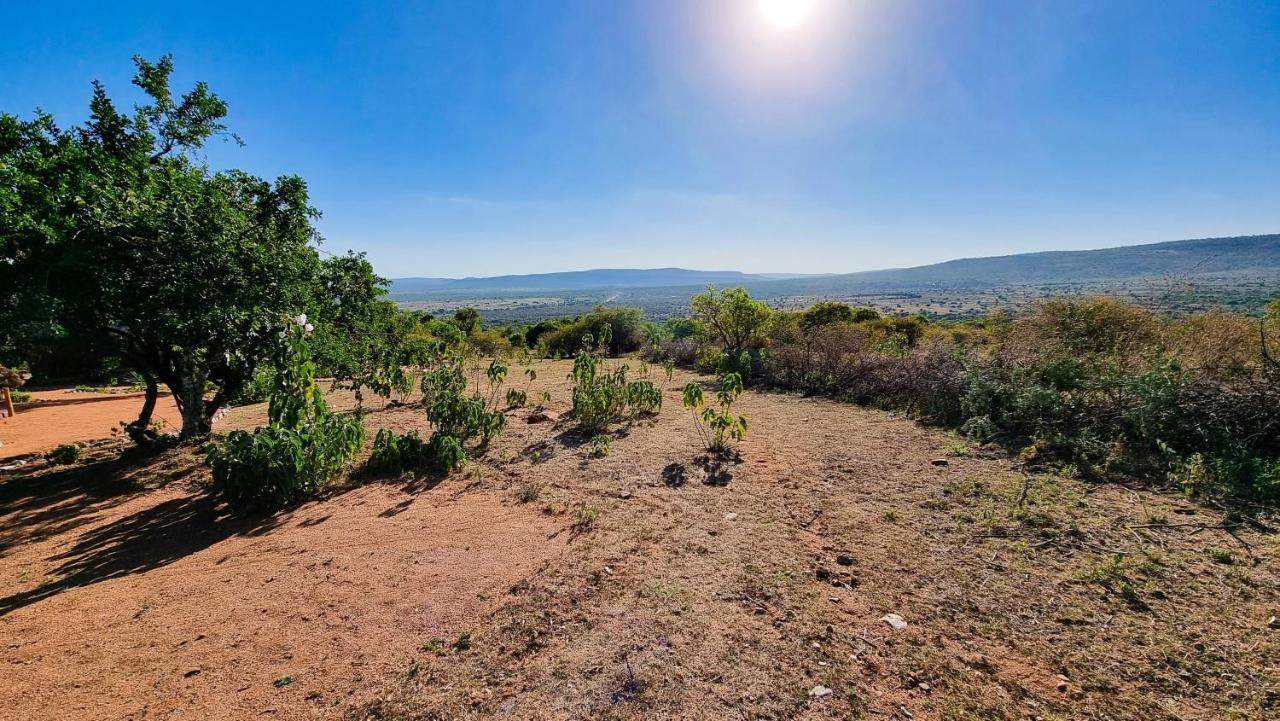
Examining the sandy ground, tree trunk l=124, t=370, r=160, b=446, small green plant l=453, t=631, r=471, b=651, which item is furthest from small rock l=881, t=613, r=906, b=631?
the sandy ground

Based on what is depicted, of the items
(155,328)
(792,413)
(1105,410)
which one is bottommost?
(792,413)

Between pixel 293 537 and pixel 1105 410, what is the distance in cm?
973

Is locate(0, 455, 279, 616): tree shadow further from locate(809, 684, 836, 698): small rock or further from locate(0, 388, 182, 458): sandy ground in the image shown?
locate(809, 684, 836, 698): small rock

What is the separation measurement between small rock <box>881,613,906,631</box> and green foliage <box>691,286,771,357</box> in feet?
39.9

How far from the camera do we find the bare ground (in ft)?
8.33

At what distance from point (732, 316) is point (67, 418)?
16.3 metres

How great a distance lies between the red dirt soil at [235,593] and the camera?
2.59 meters

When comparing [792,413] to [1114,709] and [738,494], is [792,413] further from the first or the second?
[1114,709]

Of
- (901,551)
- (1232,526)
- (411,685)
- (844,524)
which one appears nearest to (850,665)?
(901,551)

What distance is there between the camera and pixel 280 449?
4.64m

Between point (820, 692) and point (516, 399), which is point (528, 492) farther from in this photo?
point (516, 399)

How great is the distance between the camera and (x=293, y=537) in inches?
170

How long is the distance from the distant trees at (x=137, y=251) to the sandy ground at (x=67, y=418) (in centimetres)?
324

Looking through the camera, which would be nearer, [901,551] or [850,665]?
[850,665]
